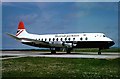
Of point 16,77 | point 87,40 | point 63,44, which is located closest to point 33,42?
point 63,44

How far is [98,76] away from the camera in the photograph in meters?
15.4

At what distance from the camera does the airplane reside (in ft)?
143

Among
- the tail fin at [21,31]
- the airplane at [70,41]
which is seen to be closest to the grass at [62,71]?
the airplane at [70,41]

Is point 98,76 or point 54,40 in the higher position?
point 54,40

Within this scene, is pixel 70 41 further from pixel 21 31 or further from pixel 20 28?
pixel 20 28

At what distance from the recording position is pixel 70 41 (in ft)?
150

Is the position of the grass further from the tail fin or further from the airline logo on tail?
the airline logo on tail

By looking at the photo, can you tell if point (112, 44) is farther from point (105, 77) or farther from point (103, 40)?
point (105, 77)

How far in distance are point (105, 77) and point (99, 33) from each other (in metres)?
29.9

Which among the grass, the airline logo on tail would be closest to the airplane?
the airline logo on tail

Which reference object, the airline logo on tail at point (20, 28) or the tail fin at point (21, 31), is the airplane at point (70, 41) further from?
the airline logo on tail at point (20, 28)

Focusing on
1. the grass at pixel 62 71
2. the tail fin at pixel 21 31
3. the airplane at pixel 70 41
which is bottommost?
the grass at pixel 62 71

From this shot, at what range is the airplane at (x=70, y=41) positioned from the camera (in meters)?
43.6

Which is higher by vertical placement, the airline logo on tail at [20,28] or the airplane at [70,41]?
the airline logo on tail at [20,28]
